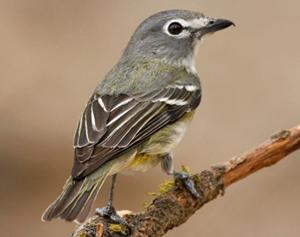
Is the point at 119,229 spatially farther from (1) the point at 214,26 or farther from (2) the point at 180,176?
(1) the point at 214,26

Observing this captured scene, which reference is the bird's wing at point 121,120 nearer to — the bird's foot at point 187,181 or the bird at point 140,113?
the bird at point 140,113

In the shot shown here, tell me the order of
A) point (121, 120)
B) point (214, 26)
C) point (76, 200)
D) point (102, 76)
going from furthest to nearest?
point (102, 76)
point (214, 26)
point (121, 120)
point (76, 200)

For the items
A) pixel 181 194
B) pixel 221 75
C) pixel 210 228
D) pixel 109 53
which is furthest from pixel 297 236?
pixel 181 194

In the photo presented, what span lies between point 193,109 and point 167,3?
608 cm

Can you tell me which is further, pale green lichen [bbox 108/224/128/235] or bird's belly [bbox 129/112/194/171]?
bird's belly [bbox 129/112/194/171]

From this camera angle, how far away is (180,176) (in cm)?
768

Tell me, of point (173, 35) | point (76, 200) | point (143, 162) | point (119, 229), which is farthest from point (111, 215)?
point (173, 35)

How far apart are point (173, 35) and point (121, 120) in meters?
1.41

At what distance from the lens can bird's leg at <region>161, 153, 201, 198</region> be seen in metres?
7.55

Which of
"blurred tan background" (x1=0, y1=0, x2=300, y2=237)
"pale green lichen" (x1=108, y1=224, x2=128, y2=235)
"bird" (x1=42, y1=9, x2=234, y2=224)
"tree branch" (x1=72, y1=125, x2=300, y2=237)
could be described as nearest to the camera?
"pale green lichen" (x1=108, y1=224, x2=128, y2=235)

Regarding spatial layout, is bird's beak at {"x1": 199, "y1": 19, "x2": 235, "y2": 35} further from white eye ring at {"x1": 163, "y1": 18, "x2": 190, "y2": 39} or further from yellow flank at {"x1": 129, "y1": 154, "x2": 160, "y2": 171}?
yellow flank at {"x1": 129, "y1": 154, "x2": 160, "y2": 171}

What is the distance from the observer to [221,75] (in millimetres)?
13281

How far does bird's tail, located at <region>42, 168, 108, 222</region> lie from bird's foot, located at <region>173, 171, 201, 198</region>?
0.76 m

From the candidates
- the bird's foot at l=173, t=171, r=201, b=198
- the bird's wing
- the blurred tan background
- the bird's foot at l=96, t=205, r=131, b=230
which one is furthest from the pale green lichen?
the blurred tan background
